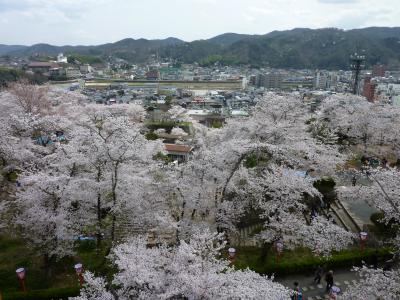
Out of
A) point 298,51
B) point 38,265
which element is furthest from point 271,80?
point 38,265

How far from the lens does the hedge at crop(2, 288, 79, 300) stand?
10492mm

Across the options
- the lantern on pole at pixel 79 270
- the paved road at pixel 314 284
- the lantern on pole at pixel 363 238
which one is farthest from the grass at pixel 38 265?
the lantern on pole at pixel 363 238

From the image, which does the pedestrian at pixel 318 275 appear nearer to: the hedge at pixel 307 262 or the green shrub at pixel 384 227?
the hedge at pixel 307 262

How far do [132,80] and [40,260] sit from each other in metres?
99.7

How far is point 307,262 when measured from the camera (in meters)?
12.1

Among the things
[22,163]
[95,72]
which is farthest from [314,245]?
[95,72]

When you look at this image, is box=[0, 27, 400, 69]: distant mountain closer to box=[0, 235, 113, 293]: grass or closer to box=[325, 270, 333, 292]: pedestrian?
box=[325, 270, 333, 292]: pedestrian

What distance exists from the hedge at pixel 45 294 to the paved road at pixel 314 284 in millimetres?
7114

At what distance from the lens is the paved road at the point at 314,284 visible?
11102 millimetres

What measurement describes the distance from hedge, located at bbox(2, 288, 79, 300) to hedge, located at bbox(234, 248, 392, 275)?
18.9 ft

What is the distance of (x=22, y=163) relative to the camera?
14523mm

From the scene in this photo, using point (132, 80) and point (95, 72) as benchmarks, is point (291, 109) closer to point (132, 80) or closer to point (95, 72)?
point (132, 80)

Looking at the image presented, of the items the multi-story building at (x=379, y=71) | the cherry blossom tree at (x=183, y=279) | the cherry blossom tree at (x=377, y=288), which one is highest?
the multi-story building at (x=379, y=71)

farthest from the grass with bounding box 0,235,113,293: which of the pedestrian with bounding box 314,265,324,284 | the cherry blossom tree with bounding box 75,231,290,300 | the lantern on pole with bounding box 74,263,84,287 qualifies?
the pedestrian with bounding box 314,265,324,284
